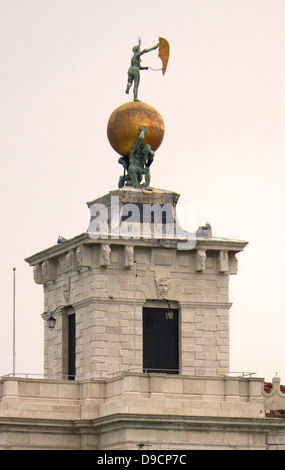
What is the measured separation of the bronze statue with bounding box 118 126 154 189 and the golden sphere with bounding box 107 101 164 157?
311mm

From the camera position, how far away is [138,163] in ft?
340

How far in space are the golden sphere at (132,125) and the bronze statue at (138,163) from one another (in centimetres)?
31

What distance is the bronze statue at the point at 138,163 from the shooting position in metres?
103

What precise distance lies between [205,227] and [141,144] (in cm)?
492

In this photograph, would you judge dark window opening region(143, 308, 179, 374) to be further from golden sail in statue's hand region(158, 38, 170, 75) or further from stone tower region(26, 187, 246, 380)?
golden sail in statue's hand region(158, 38, 170, 75)

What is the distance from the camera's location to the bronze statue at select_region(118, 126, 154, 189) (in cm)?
10294

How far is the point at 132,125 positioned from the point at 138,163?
1.77 metres

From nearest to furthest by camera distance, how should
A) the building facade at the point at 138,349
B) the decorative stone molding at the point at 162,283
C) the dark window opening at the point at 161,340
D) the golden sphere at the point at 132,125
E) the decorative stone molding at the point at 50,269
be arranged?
1. the building facade at the point at 138,349
2. the dark window opening at the point at 161,340
3. the decorative stone molding at the point at 162,283
4. the decorative stone molding at the point at 50,269
5. the golden sphere at the point at 132,125

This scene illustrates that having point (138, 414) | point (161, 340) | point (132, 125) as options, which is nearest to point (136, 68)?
point (132, 125)

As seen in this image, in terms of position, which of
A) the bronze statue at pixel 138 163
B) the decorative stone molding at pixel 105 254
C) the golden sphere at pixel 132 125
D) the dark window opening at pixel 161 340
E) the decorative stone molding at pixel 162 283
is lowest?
the dark window opening at pixel 161 340

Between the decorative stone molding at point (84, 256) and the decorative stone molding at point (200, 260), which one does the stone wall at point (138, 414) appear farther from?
the decorative stone molding at point (200, 260)

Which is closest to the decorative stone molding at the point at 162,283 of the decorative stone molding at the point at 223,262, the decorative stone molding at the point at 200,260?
the decorative stone molding at the point at 200,260

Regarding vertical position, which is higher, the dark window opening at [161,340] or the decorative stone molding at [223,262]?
the decorative stone molding at [223,262]

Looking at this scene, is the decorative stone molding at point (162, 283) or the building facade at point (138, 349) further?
the decorative stone molding at point (162, 283)
